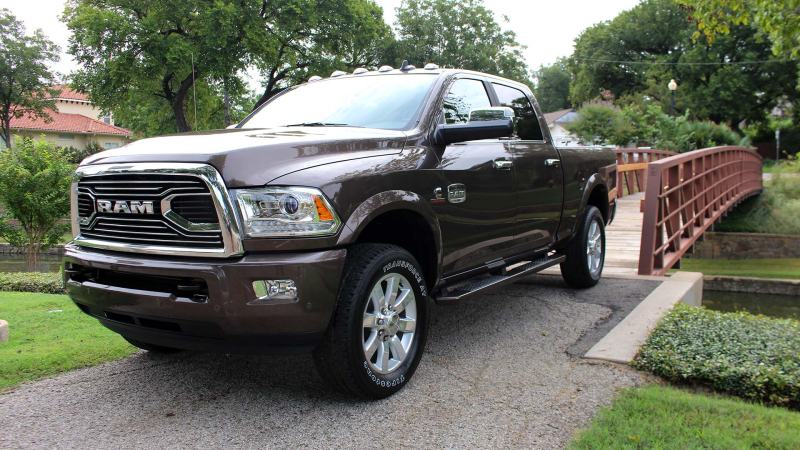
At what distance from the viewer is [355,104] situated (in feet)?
14.9

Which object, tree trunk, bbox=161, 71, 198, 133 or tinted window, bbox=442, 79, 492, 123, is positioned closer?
tinted window, bbox=442, 79, 492, 123

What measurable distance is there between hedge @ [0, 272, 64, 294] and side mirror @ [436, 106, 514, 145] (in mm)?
5544

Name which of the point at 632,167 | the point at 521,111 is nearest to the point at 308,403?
the point at 521,111

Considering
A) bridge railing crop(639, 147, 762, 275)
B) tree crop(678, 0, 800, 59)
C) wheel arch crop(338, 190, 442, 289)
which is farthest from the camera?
tree crop(678, 0, 800, 59)

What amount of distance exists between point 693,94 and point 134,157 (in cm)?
4810

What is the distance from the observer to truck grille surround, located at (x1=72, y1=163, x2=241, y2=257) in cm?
306

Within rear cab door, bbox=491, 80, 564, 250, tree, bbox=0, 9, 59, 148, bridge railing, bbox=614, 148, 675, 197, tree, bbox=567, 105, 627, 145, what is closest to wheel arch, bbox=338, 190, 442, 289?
rear cab door, bbox=491, 80, 564, 250

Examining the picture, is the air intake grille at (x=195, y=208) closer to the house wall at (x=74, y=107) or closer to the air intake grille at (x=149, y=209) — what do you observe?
the air intake grille at (x=149, y=209)

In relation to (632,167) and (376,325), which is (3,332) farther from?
(632,167)

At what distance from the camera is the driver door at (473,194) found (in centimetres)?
420

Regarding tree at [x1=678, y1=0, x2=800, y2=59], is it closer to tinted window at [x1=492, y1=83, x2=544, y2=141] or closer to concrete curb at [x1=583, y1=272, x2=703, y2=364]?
concrete curb at [x1=583, y1=272, x2=703, y2=364]

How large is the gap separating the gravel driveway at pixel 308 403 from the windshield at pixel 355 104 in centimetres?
162

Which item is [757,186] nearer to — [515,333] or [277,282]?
[515,333]

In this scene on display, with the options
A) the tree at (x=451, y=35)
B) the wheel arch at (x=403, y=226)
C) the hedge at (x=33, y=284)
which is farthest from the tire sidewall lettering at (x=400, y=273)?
the tree at (x=451, y=35)
